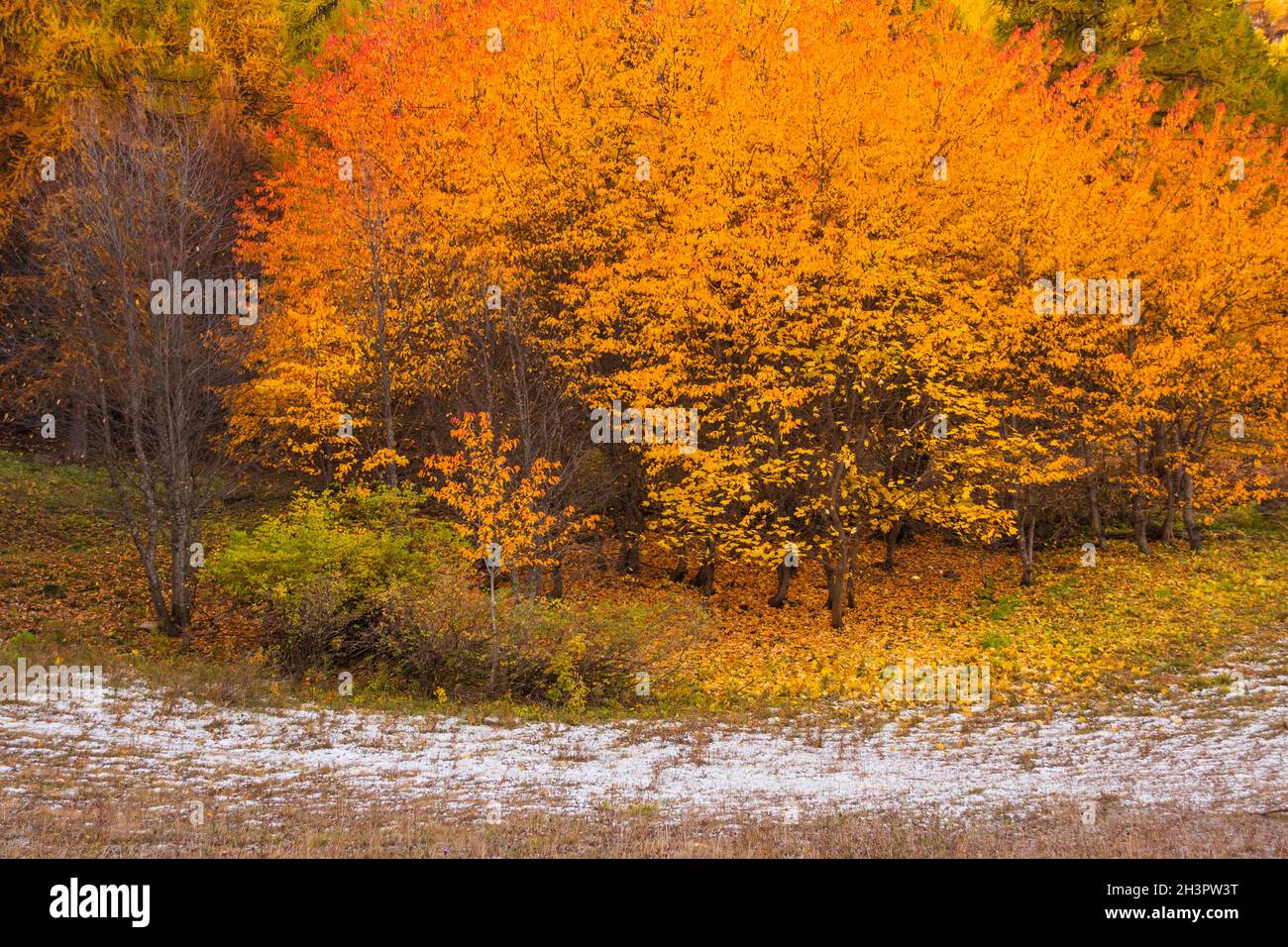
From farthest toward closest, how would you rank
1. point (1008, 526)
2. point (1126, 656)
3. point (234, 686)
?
point (1008, 526), point (1126, 656), point (234, 686)

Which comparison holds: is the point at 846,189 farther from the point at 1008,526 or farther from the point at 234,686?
the point at 234,686

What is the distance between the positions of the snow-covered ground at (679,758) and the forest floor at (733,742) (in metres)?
0.06

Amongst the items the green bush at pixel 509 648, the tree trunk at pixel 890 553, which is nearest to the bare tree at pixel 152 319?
the green bush at pixel 509 648

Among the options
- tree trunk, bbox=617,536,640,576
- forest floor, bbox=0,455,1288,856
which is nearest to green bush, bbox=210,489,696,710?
forest floor, bbox=0,455,1288,856

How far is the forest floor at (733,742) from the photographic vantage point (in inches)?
373

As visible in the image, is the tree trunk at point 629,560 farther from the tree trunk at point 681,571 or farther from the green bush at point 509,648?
the green bush at point 509,648

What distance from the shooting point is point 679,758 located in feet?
43.9

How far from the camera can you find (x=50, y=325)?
27688mm

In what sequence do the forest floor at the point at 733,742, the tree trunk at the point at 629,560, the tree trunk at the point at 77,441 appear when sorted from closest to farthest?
the forest floor at the point at 733,742 → the tree trunk at the point at 629,560 → the tree trunk at the point at 77,441

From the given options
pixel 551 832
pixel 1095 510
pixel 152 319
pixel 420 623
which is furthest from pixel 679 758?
pixel 1095 510

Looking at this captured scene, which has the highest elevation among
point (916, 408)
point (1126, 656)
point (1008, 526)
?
point (916, 408)

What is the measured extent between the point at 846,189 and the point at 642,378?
5.55 metres

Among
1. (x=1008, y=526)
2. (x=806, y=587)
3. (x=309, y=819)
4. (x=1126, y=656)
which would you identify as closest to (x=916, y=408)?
(x=1008, y=526)

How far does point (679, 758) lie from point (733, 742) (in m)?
1.34
